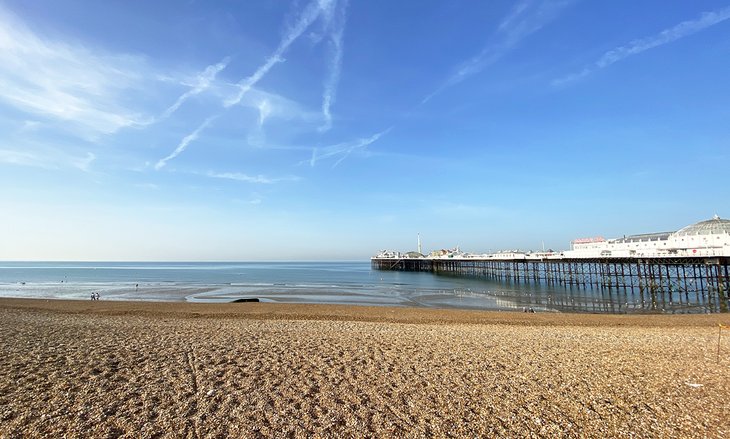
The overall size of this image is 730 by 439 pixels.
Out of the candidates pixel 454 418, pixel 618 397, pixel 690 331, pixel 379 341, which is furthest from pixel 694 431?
pixel 690 331

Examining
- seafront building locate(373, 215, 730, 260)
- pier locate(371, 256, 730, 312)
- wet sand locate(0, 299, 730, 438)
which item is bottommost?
pier locate(371, 256, 730, 312)

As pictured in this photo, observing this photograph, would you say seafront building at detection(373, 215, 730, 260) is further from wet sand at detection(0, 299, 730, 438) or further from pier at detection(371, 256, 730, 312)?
wet sand at detection(0, 299, 730, 438)

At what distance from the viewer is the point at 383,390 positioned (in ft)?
22.5

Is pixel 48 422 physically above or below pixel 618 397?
above

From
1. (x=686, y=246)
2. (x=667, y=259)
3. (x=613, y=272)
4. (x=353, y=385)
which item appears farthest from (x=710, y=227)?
(x=353, y=385)

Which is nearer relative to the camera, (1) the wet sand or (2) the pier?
(1) the wet sand

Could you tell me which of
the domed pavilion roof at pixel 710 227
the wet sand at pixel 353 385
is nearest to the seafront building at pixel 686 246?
the domed pavilion roof at pixel 710 227

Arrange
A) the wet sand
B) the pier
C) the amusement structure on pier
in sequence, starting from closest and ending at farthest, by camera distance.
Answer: the wet sand, the amusement structure on pier, the pier

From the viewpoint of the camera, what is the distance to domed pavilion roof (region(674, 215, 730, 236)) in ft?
155

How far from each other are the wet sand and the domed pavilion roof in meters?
48.2

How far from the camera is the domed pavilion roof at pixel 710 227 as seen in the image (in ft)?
155

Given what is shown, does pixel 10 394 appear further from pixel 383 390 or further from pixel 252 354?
pixel 383 390

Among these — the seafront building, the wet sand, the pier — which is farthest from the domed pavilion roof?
the wet sand

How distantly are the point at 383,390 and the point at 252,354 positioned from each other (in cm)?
416
